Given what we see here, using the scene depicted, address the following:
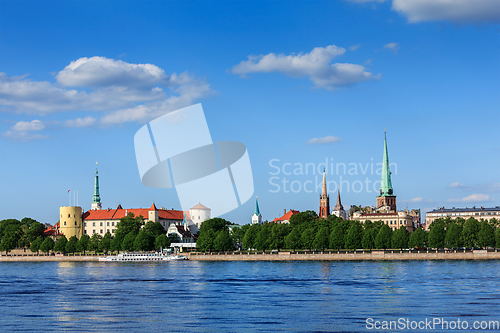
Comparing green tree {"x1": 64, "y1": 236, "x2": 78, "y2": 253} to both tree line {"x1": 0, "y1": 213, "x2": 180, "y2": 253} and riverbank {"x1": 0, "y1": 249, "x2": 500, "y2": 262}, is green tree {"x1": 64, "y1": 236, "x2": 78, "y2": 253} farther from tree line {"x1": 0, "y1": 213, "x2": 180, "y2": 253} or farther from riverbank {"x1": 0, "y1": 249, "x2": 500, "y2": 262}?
riverbank {"x1": 0, "y1": 249, "x2": 500, "y2": 262}

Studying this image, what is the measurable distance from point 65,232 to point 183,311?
4778 inches

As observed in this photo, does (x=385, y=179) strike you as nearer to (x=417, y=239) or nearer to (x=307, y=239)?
(x=417, y=239)

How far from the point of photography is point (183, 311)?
37.2 meters

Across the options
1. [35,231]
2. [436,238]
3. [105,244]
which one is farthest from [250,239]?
[35,231]

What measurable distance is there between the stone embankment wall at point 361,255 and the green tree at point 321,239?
10.9 feet

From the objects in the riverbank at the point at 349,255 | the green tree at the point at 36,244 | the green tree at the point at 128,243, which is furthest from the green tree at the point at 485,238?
the green tree at the point at 36,244

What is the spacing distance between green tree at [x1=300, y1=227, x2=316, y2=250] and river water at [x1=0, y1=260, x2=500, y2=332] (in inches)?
2175

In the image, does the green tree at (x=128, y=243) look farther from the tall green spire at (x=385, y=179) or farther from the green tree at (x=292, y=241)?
the tall green spire at (x=385, y=179)

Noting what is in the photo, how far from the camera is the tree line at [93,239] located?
12925cm

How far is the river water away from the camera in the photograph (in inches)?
1252

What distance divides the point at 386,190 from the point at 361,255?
304 ft

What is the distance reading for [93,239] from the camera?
444 ft

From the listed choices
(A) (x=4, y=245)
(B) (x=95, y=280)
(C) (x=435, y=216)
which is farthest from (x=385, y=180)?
(B) (x=95, y=280)

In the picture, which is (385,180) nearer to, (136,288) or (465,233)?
(465,233)
